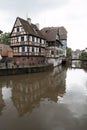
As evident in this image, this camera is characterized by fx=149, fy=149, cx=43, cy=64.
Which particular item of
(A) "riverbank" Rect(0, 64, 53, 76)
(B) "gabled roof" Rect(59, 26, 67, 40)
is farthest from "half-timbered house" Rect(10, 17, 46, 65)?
(B) "gabled roof" Rect(59, 26, 67, 40)

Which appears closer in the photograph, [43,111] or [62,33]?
[43,111]

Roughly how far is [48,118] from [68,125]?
1.48 metres

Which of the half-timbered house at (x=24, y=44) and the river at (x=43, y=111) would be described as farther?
the half-timbered house at (x=24, y=44)

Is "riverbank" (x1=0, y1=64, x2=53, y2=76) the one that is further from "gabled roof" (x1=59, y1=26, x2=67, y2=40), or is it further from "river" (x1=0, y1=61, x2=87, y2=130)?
"gabled roof" (x1=59, y1=26, x2=67, y2=40)

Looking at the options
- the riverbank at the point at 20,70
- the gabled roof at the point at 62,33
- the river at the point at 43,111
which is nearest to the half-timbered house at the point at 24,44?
the riverbank at the point at 20,70

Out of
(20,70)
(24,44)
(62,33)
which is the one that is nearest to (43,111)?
(20,70)

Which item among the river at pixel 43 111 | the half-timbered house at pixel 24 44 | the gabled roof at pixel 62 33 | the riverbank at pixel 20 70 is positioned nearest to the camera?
the river at pixel 43 111

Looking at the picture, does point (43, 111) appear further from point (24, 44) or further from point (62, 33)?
Result: point (62, 33)

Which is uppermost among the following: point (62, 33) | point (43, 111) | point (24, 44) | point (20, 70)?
point (62, 33)

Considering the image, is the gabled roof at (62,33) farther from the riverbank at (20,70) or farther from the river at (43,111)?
the river at (43,111)

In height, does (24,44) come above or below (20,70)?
above

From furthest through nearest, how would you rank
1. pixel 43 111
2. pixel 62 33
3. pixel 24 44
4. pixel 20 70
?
pixel 62 33 < pixel 24 44 < pixel 20 70 < pixel 43 111

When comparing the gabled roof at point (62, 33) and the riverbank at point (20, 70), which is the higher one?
the gabled roof at point (62, 33)

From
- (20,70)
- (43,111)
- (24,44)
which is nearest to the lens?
(43,111)
